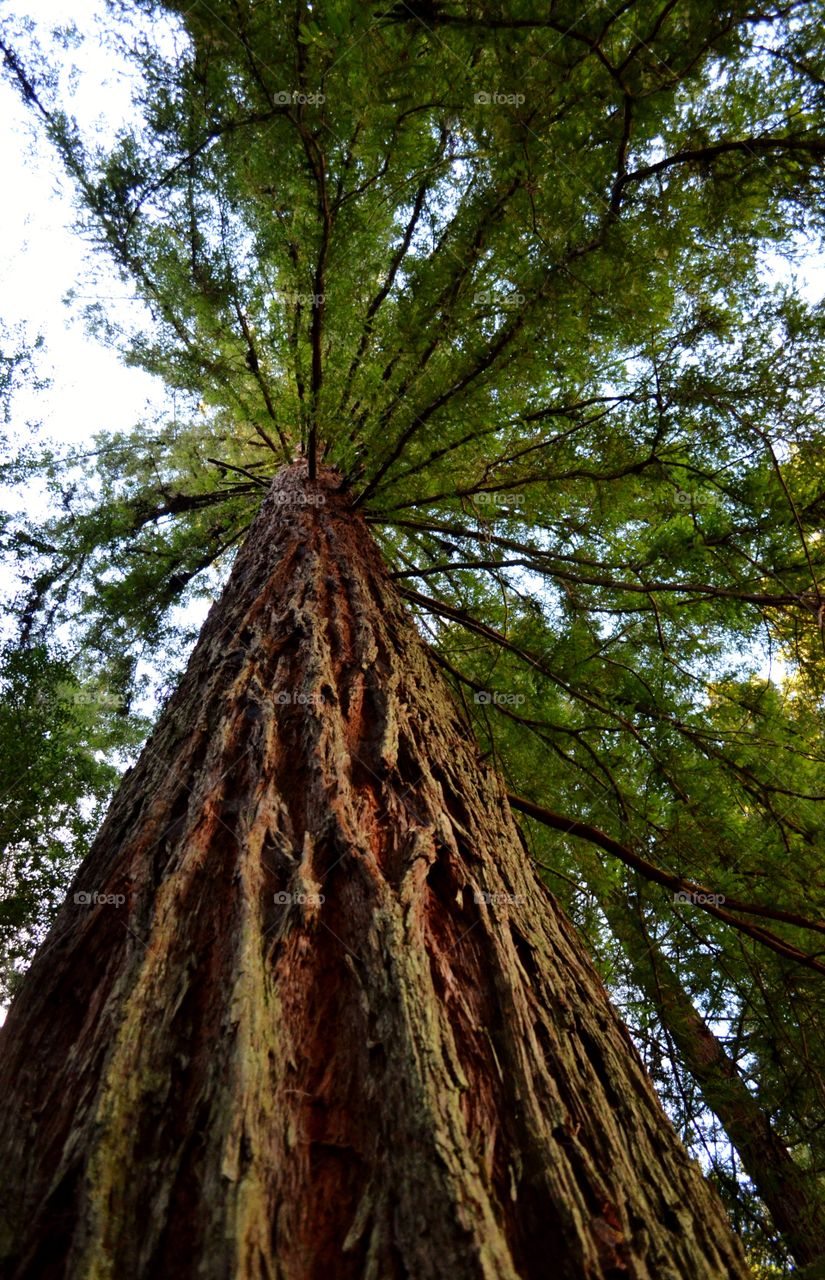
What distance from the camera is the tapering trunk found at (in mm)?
2293

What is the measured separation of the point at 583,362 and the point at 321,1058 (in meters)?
3.11

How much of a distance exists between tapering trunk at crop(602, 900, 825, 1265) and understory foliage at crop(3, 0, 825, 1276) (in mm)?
77

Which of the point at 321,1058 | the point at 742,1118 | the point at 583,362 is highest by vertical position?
the point at 583,362

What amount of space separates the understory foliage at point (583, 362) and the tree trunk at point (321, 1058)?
4.43ft

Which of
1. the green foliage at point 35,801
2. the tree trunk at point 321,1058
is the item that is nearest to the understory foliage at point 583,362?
the green foliage at point 35,801

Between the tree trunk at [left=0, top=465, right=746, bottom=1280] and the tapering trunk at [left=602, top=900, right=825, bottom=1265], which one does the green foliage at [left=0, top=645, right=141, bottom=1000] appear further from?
the tapering trunk at [left=602, top=900, right=825, bottom=1265]

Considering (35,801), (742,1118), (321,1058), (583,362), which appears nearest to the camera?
(321,1058)

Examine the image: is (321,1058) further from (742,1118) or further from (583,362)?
(583,362)

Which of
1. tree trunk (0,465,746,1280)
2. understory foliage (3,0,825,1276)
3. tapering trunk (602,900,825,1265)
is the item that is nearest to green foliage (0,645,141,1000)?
understory foliage (3,0,825,1276)

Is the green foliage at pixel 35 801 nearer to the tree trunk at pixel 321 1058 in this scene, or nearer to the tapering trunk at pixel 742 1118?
the tree trunk at pixel 321 1058

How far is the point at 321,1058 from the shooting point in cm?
115

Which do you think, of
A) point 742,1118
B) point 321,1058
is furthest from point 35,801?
point 742,1118

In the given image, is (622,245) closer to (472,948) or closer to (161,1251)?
(472,948)

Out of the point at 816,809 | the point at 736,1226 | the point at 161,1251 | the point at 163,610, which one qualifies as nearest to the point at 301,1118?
the point at 161,1251
